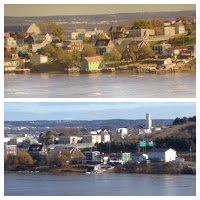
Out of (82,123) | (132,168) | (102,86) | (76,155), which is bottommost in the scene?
(132,168)

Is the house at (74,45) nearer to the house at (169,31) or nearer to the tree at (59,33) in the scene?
the tree at (59,33)

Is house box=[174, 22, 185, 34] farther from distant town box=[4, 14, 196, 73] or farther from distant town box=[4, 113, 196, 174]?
distant town box=[4, 113, 196, 174]

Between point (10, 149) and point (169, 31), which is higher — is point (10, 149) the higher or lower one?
the lower one

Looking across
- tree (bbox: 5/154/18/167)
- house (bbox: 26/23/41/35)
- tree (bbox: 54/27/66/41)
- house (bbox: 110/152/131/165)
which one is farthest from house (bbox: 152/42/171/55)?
tree (bbox: 5/154/18/167)

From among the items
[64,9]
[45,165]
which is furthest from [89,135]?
[64,9]

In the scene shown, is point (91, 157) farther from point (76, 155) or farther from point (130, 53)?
point (130, 53)

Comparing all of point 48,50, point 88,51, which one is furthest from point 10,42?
point 88,51
